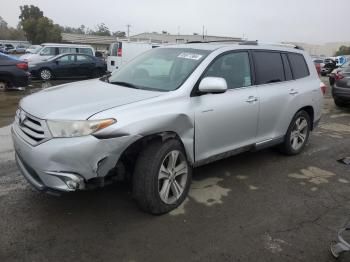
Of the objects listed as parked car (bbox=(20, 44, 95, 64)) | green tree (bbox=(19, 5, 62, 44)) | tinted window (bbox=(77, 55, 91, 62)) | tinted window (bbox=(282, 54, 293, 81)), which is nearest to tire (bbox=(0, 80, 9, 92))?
parked car (bbox=(20, 44, 95, 64))

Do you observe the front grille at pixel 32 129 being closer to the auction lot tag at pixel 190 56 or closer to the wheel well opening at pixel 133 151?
the wheel well opening at pixel 133 151

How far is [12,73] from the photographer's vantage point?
1226cm

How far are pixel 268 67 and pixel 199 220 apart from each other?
2.49 meters

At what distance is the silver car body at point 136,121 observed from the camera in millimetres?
3221

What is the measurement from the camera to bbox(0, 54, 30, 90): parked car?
1209 cm

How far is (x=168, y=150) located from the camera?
3701mm

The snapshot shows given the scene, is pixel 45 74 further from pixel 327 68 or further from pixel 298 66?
pixel 327 68

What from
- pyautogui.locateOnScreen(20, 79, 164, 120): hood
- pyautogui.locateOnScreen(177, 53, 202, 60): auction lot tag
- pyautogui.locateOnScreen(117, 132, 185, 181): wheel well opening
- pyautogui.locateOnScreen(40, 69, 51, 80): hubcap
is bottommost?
pyautogui.locateOnScreen(40, 69, 51, 80): hubcap

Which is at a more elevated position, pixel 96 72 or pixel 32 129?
pixel 32 129

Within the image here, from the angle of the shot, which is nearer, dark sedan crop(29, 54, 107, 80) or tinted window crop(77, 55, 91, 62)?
dark sedan crop(29, 54, 107, 80)

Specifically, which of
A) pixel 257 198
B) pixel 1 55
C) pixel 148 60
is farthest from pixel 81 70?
pixel 257 198

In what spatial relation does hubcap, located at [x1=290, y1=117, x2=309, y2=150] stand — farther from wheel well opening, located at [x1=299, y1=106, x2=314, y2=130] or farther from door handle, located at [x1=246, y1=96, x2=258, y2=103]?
door handle, located at [x1=246, y1=96, x2=258, y2=103]

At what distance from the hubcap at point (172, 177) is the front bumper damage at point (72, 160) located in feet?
1.85

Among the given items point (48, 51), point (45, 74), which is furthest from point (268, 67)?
point (48, 51)
